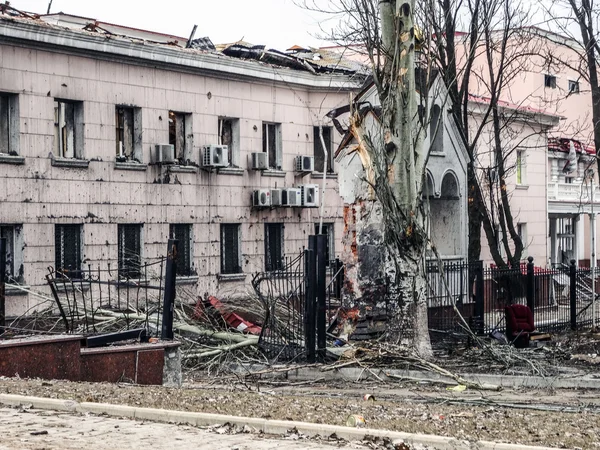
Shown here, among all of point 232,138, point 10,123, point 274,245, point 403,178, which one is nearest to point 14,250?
point 10,123

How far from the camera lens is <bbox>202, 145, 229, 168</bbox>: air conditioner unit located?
102 feet

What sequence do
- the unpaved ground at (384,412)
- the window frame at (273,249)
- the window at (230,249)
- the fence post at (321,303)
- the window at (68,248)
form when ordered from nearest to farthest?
the unpaved ground at (384,412) < the fence post at (321,303) < the window at (68,248) < the window at (230,249) < the window frame at (273,249)

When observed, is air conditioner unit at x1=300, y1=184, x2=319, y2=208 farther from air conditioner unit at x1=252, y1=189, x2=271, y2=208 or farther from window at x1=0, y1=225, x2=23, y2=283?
window at x1=0, y1=225, x2=23, y2=283

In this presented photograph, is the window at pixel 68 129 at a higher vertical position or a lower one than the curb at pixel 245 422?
higher

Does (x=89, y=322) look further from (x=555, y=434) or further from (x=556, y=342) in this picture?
(x=555, y=434)

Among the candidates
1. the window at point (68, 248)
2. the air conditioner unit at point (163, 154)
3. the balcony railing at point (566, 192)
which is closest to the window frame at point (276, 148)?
the air conditioner unit at point (163, 154)

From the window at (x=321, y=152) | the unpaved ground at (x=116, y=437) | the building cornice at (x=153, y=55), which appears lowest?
the unpaved ground at (x=116, y=437)

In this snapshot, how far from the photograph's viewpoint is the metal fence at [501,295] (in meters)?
23.7

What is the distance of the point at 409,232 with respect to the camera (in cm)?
2050

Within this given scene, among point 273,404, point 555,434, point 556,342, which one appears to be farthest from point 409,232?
point 555,434

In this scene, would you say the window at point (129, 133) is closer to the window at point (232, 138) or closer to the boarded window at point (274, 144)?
the window at point (232, 138)

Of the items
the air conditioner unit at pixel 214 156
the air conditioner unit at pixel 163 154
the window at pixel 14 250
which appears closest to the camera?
the window at pixel 14 250

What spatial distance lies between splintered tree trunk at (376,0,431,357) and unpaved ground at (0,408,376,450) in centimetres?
1044

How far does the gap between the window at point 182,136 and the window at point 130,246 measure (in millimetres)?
2786
